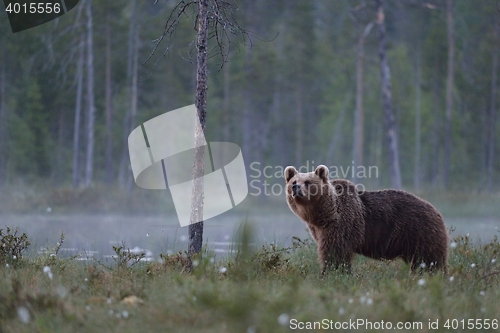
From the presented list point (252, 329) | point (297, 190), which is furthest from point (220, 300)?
point (297, 190)

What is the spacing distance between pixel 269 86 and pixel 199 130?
83.7ft

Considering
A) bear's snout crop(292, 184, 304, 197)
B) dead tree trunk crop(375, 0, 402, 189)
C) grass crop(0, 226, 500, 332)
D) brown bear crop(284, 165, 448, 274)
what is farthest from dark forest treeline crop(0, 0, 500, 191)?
grass crop(0, 226, 500, 332)

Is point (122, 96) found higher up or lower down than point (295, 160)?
higher up

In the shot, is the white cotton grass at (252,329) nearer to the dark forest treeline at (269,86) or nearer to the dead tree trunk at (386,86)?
the dark forest treeline at (269,86)

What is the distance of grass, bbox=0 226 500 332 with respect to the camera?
509 cm

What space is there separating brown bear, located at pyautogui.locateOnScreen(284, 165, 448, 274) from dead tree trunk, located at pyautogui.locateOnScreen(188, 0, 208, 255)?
51.3 inches

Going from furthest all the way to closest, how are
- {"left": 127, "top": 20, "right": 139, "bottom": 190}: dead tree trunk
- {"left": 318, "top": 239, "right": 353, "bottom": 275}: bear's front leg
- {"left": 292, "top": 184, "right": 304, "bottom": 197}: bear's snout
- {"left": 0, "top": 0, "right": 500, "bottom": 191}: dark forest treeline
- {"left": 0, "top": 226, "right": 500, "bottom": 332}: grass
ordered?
{"left": 0, "top": 0, "right": 500, "bottom": 191}: dark forest treeline
{"left": 127, "top": 20, "right": 139, "bottom": 190}: dead tree trunk
{"left": 318, "top": 239, "right": 353, "bottom": 275}: bear's front leg
{"left": 292, "top": 184, "right": 304, "bottom": 197}: bear's snout
{"left": 0, "top": 226, "right": 500, "bottom": 332}: grass

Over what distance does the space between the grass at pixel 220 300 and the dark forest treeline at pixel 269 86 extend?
17.5 m

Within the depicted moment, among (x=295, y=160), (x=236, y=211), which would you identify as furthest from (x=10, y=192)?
(x=295, y=160)

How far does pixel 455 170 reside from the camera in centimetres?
4453

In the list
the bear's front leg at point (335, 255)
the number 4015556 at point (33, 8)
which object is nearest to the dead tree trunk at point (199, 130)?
the bear's front leg at point (335, 255)

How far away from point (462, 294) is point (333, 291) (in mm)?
1360

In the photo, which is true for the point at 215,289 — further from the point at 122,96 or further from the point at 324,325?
the point at 122,96

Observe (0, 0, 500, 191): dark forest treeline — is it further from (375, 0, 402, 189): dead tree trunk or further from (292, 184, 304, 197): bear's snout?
(292, 184, 304, 197): bear's snout
